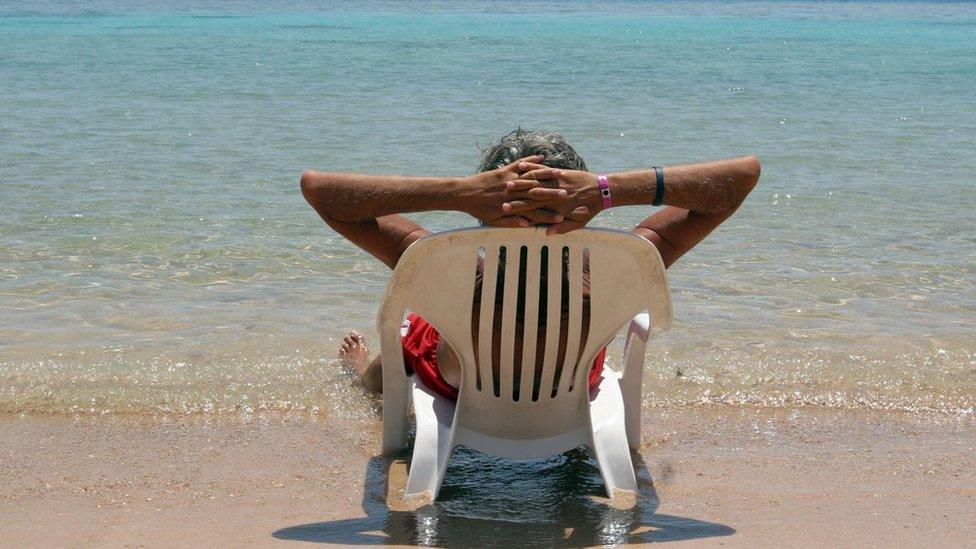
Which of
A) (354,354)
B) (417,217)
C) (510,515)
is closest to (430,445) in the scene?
(510,515)

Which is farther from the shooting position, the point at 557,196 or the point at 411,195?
the point at 411,195

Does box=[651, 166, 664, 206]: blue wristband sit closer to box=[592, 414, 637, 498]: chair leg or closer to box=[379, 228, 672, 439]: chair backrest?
box=[379, 228, 672, 439]: chair backrest

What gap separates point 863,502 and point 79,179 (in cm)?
720

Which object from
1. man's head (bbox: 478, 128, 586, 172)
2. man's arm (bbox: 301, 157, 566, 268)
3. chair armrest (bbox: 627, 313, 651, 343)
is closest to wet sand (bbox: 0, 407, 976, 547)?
chair armrest (bbox: 627, 313, 651, 343)

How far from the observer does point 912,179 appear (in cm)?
930

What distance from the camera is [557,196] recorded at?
10.1 ft

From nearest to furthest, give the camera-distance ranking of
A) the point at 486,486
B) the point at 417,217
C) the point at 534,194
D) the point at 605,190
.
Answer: the point at 534,194
the point at 605,190
the point at 486,486
the point at 417,217

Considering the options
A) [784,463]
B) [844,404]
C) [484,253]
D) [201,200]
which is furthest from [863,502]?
[201,200]

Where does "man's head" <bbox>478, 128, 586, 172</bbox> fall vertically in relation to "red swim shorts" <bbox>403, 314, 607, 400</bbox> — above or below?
above

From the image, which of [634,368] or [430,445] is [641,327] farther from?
[430,445]

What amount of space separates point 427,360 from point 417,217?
4.25m

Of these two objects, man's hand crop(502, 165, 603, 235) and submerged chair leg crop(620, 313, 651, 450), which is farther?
submerged chair leg crop(620, 313, 651, 450)

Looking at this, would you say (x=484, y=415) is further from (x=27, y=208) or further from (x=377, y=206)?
(x=27, y=208)

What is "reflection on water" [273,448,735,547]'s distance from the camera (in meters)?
Answer: 3.15
